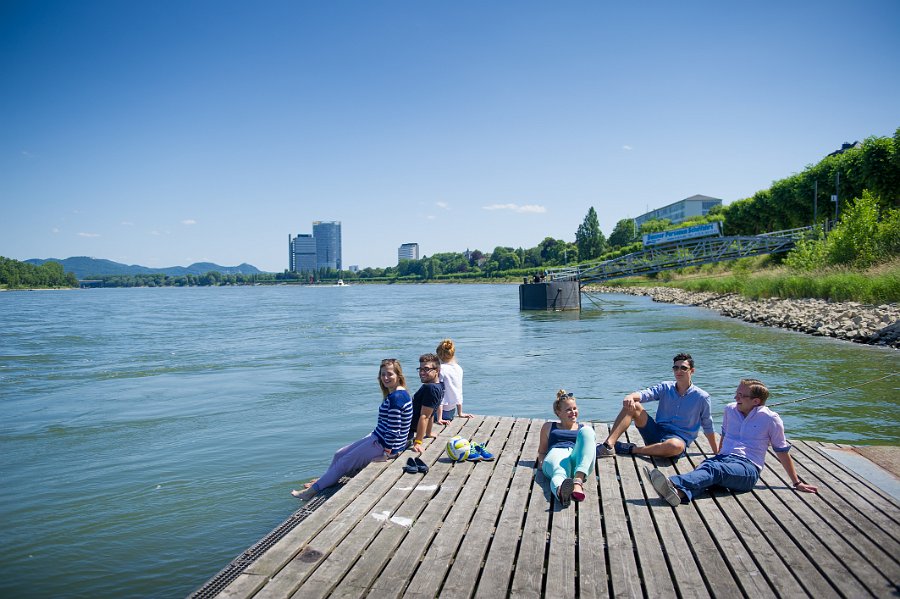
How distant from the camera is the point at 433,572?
429cm

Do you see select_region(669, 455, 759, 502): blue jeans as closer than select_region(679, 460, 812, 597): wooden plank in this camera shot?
No

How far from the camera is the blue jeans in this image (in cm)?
550

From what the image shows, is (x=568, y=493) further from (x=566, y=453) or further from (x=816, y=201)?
(x=816, y=201)

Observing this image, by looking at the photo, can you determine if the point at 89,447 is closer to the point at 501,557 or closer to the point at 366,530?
the point at 366,530

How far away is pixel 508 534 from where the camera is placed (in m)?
4.88

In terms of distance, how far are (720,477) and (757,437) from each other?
2.07ft

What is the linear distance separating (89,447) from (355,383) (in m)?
7.43

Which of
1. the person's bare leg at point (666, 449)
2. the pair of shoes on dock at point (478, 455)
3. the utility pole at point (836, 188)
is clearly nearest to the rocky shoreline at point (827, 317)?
the utility pole at point (836, 188)

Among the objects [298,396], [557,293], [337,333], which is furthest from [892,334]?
[557,293]

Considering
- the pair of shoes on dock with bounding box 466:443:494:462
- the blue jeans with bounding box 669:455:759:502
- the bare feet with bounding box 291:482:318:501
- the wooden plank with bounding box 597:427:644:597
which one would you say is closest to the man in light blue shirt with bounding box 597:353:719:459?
the wooden plank with bounding box 597:427:644:597

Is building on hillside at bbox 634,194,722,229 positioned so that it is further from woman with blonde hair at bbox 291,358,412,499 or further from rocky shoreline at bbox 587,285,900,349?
woman with blonde hair at bbox 291,358,412,499

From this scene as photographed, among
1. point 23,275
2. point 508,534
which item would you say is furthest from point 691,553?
point 23,275

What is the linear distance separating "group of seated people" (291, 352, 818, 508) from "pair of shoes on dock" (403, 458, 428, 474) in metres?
0.52

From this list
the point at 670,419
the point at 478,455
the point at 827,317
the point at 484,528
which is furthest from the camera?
the point at 827,317
